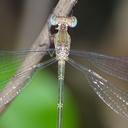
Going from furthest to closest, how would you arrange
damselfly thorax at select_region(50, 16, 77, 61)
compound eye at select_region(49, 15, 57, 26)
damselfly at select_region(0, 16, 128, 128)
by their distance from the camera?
damselfly thorax at select_region(50, 16, 77, 61), damselfly at select_region(0, 16, 128, 128), compound eye at select_region(49, 15, 57, 26)

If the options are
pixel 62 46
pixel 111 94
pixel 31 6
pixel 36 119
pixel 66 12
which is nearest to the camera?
pixel 66 12

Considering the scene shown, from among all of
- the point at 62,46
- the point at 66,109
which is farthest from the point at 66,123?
the point at 62,46

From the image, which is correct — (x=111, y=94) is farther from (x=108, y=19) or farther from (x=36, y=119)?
(x=108, y=19)

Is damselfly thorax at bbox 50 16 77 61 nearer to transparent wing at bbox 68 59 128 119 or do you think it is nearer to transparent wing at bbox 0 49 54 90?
transparent wing at bbox 0 49 54 90

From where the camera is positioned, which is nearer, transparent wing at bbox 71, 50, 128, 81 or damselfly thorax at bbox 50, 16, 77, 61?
damselfly thorax at bbox 50, 16, 77, 61

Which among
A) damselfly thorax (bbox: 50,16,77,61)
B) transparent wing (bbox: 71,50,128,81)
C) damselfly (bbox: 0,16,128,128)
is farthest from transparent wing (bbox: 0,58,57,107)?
transparent wing (bbox: 71,50,128,81)

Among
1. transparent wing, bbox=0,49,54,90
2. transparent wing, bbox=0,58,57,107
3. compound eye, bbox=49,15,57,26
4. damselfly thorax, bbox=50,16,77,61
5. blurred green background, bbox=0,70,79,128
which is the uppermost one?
compound eye, bbox=49,15,57,26

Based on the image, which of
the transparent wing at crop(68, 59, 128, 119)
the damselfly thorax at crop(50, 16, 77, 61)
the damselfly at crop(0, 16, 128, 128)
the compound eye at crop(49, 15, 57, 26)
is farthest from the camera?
the transparent wing at crop(68, 59, 128, 119)

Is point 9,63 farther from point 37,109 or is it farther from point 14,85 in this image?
point 37,109

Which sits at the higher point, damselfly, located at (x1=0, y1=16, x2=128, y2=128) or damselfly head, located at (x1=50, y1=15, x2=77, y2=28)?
damselfly head, located at (x1=50, y1=15, x2=77, y2=28)
